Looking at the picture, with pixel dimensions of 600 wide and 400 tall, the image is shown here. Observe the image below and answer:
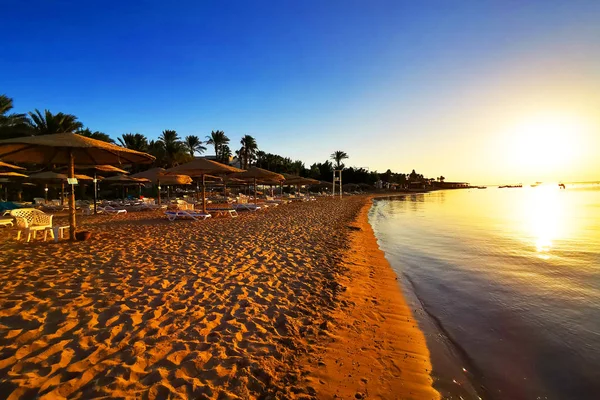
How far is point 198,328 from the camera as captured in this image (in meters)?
3.36

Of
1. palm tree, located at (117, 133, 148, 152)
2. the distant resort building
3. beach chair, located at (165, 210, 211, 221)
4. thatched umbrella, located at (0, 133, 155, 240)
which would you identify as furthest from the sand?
the distant resort building

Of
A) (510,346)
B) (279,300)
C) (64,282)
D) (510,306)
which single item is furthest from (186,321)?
(510,306)

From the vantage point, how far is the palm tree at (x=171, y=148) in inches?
1458

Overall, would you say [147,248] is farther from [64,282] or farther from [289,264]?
[289,264]

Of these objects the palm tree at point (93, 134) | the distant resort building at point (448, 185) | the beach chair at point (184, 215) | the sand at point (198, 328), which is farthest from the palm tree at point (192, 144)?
the distant resort building at point (448, 185)

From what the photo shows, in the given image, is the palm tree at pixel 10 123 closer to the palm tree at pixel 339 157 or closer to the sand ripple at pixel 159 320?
the sand ripple at pixel 159 320

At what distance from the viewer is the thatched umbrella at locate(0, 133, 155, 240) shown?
6.69 metres

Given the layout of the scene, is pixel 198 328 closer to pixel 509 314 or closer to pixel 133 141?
pixel 509 314

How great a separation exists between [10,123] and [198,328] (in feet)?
87.7

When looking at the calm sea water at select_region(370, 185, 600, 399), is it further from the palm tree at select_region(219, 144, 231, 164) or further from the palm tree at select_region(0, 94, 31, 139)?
the palm tree at select_region(219, 144, 231, 164)

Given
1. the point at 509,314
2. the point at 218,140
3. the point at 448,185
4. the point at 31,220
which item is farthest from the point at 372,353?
the point at 448,185

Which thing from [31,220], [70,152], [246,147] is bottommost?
[31,220]

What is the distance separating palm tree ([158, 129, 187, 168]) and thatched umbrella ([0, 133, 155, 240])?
94.8 feet

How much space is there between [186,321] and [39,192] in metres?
32.4
